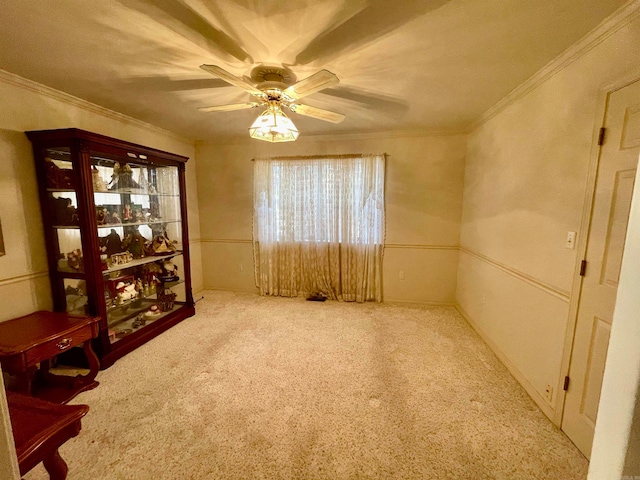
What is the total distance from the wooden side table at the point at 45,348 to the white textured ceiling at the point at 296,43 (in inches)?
72.3

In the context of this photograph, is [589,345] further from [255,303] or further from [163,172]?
[163,172]

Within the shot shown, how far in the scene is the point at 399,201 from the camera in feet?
11.9

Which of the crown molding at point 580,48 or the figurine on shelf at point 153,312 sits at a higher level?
the crown molding at point 580,48

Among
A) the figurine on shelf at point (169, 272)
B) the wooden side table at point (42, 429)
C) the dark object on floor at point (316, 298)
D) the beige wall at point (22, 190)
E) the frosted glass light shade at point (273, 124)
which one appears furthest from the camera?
the dark object on floor at point (316, 298)

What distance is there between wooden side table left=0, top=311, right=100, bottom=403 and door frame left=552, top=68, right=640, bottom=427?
3.31 meters

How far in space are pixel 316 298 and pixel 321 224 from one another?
3.58 feet

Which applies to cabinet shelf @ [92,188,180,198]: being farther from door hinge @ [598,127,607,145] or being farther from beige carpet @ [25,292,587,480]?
door hinge @ [598,127,607,145]

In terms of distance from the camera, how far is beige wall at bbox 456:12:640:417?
1542mm

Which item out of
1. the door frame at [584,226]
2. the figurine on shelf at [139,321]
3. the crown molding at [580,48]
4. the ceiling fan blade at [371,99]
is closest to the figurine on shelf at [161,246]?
the figurine on shelf at [139,321]

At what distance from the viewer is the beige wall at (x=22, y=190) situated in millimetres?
2014

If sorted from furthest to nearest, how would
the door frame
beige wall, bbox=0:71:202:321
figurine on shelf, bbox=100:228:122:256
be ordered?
figurine on shelf, bbox=100:228:122:256 < beige wall, bbox=0:71:202:321 < the door frame

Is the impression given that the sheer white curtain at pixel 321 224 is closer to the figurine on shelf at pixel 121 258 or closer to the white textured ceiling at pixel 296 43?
the white textured ceiling at pixel 296 43

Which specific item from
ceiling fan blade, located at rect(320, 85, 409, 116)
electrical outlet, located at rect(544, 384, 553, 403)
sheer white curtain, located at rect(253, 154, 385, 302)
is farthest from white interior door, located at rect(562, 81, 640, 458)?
sheer white curtain, located at rect(253, 154, 385, 302)

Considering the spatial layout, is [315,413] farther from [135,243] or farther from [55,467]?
[135,243]
